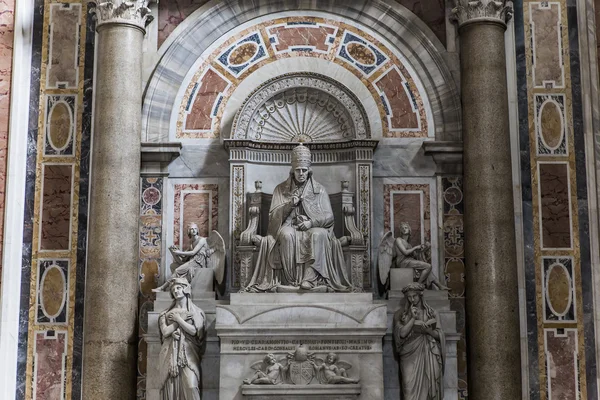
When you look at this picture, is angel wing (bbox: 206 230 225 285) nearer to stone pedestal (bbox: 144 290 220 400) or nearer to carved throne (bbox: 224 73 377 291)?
carved throne (bbox: 224 73 377 291)

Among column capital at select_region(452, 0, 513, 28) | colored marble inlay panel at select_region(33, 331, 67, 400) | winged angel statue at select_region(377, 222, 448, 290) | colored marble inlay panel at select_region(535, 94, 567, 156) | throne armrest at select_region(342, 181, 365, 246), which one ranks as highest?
column capital at select_region(452, 0, 513, 28)

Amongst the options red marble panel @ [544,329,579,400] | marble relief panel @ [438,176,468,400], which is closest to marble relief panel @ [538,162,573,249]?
marble relief panel @ [438,176,468,400]

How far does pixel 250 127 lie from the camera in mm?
16969

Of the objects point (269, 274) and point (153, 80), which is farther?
point (153, 80)

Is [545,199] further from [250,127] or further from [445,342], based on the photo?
[250,127]

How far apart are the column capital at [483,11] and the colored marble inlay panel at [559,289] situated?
3601 mm

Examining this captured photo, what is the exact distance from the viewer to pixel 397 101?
1711cm

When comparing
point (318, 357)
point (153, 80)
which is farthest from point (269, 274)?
point (153, 80)

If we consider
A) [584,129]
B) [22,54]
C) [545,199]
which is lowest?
[545,199]

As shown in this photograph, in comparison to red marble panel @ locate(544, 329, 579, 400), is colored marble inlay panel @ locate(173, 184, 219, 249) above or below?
above

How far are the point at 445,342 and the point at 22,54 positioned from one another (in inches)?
299

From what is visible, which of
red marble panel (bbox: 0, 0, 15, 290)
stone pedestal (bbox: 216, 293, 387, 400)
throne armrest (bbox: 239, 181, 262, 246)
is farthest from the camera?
red marble panel (bbox: 0, 0, 15, 290)

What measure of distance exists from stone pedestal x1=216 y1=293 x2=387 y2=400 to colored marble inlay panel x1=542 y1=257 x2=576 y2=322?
8.81 ft

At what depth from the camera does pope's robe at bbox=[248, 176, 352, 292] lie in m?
15.6
